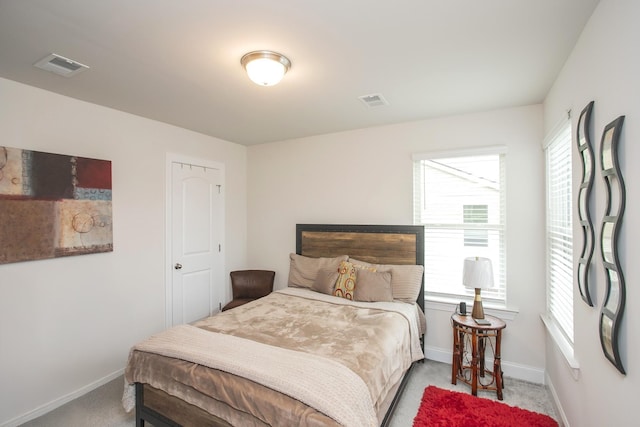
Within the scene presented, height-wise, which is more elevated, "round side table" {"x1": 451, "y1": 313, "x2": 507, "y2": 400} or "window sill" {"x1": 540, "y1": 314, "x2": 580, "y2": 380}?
"window sill" {"x1": 540, "y1": 314, "x2": 580, "y2": 380}

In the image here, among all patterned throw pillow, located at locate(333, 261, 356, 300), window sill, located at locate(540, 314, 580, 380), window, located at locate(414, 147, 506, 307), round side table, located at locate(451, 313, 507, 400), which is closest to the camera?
window sill, located at locate(540, 314, 580, 380)

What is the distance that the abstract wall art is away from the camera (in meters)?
2.27

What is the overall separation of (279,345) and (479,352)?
6.15ft

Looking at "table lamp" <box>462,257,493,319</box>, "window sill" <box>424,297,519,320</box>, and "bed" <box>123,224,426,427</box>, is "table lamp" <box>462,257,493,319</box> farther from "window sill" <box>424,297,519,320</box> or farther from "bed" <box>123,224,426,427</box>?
"bed" <box>123,224,426,427</box>

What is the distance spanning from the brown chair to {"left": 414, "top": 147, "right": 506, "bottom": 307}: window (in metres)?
2.02

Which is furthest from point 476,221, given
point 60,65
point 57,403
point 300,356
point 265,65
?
point 57,403

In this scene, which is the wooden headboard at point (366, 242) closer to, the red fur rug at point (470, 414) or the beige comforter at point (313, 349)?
the beige comforter at point (313, 349)

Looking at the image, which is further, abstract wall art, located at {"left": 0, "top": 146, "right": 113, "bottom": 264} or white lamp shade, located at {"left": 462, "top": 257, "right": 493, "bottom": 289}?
white lamp shade, located at {"left": 462, "top": 257, "right": 493, "bottom": 289}

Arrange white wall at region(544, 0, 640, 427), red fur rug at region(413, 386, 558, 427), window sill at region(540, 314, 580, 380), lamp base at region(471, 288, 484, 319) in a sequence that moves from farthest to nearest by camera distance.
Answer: lamp base at region(471, 288, 484, 319) → red fur rug at region(413, 386, 558, 427) → window sill at region(540, 314, 580, 380) → white wall at region(544, 0, 640, 427)

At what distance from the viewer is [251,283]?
4113 millimetres

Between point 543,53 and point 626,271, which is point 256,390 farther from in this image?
point 543,53

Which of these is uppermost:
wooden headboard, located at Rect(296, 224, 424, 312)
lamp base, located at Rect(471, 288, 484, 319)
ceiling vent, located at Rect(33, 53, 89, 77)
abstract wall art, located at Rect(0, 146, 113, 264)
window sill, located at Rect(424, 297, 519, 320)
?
ceiling vent, located at Rect(33, 53, 89, 77)

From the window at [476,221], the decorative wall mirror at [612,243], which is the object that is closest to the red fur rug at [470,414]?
the decorative wall mirror at [612,243]

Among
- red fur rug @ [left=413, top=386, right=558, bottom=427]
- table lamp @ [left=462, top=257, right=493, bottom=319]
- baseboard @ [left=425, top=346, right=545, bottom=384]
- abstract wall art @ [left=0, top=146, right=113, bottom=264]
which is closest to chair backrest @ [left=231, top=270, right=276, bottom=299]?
abstract wall art @ [left=0, top=146, right=113, bottom=264]
